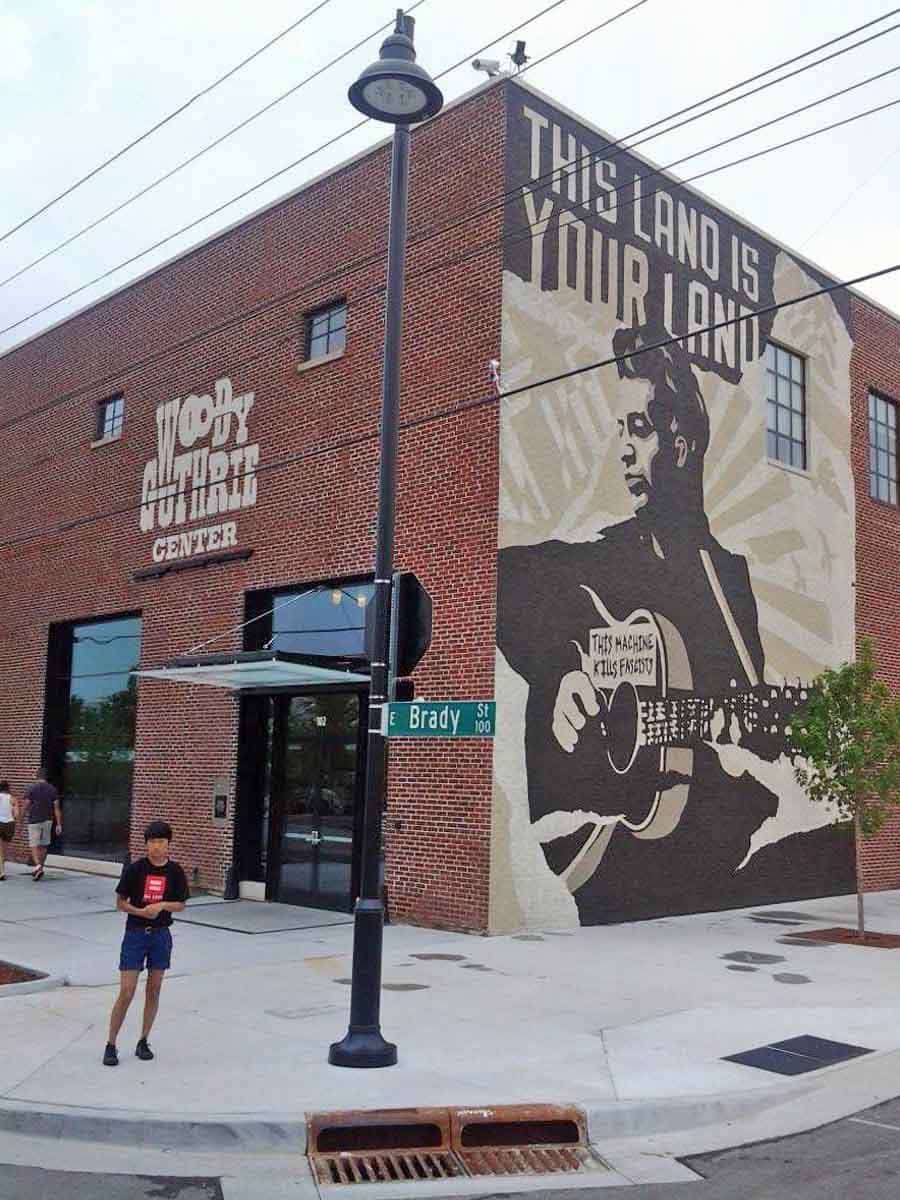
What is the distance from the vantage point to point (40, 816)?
798 inches

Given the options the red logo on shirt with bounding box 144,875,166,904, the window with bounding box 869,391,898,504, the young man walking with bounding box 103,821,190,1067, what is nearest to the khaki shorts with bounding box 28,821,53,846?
the young man walking with bounding box 103,821,190,1067

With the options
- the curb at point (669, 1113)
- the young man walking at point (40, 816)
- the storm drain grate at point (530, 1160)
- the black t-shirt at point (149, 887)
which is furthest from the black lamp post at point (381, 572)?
the young man walking at point (40, 816)

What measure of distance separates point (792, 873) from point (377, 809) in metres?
12.6

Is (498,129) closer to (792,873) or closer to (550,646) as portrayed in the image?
(550,646)

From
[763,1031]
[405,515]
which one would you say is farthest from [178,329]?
[763,1031]

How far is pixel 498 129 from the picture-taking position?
608 inches

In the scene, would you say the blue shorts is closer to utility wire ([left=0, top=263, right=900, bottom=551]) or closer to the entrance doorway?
utility wire ([left=0, top=263, right=900, bottom=551])

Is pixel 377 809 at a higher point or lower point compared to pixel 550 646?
lower

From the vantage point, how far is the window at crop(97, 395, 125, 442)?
22.3 m

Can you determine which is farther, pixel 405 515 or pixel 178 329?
pixel 178 329

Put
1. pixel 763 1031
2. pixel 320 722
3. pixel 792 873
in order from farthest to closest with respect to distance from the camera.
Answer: pixel 792 873 → pixel 320 722 → pixel 763 1031

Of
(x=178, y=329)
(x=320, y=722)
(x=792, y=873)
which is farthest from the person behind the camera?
(x=178, y=329)

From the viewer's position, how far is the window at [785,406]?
65.8 ft

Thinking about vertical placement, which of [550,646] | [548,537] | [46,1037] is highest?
[548,537]
